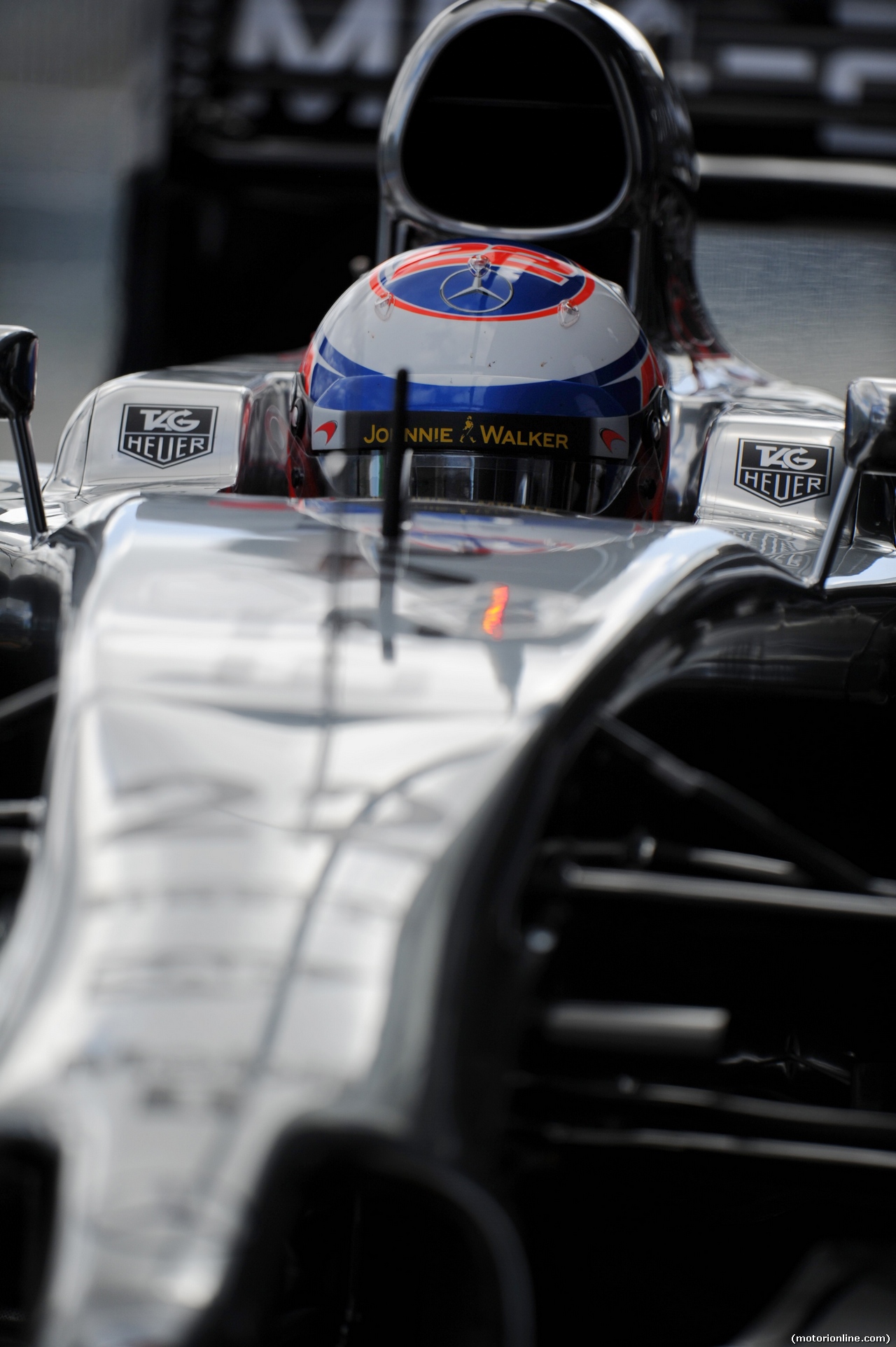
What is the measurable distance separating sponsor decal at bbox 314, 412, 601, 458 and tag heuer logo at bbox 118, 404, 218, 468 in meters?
0.52

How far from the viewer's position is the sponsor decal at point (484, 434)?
186cm

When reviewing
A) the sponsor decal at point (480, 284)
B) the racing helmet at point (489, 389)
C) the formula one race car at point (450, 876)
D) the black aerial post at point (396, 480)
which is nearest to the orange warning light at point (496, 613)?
the formula one race car at point (450, 876)

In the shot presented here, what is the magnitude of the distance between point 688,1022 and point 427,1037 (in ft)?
0.54

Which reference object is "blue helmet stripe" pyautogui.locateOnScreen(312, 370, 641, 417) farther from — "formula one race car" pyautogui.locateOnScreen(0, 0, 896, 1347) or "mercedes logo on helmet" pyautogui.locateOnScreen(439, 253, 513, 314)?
"mercedes logo on helmet" pyautogui.locateOnScreen(439, 253, 513, 314)

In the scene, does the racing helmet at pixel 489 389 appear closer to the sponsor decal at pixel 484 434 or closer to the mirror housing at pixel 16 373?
the sponsor decal at pixel 484 434

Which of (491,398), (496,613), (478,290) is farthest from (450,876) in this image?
(478,290)

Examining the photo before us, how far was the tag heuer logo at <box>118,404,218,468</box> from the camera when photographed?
2.36m

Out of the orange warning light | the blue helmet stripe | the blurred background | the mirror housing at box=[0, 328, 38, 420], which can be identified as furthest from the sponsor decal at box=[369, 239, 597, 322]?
the blurred background

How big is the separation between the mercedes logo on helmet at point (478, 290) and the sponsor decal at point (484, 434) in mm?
210

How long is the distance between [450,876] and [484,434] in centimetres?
104

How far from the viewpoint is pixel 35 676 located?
155 centimetres

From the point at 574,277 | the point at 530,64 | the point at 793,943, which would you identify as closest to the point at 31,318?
the point at 530,64

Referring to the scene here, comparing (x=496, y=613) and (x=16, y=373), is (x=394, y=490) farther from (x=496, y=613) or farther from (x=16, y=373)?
(x=16, y=373)

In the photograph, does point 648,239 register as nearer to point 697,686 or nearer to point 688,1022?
point 697,686
